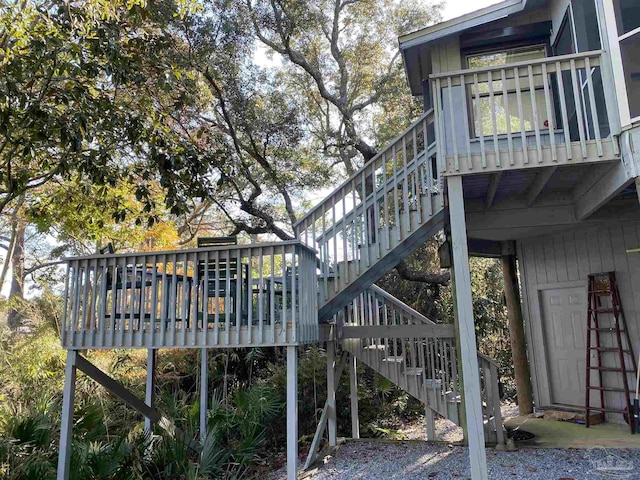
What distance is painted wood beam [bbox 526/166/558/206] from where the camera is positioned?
4.46 m

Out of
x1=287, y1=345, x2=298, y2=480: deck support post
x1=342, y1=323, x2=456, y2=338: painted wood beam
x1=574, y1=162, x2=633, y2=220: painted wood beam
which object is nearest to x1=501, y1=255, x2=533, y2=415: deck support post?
x1=342, y1=323, x2=456, y2=338: painted wood beam

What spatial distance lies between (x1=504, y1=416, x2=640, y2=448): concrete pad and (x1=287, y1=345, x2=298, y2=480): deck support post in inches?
121

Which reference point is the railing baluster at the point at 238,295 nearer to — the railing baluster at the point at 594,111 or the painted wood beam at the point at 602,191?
Answer: the railing baluster at the point at 594,111

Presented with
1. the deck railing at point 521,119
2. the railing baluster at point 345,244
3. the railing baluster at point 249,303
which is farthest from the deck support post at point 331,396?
the deck railing at point 521,119

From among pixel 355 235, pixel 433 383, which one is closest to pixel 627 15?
pixel 355 235

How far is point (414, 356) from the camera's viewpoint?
21.4ft

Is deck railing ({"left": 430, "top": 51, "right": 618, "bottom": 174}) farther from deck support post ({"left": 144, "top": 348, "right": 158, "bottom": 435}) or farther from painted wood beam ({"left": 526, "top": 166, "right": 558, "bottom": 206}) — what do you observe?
deck support post ({"left": 144, "top": 348, "right": 158, "bottom": 435})

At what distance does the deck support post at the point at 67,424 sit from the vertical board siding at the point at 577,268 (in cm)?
662

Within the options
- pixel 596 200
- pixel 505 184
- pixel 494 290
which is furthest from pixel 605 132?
pixel 494 290

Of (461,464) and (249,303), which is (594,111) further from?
(461,464)

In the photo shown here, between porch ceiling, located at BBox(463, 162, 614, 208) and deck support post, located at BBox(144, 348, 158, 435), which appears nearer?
porch ceiling, located at BBox(463, 162, 614, 208)

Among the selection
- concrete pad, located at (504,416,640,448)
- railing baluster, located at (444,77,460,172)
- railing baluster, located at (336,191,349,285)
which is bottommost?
concrete pad, located at (504,416,640,448)

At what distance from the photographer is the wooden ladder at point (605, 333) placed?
602cm

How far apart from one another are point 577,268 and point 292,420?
195 inches
